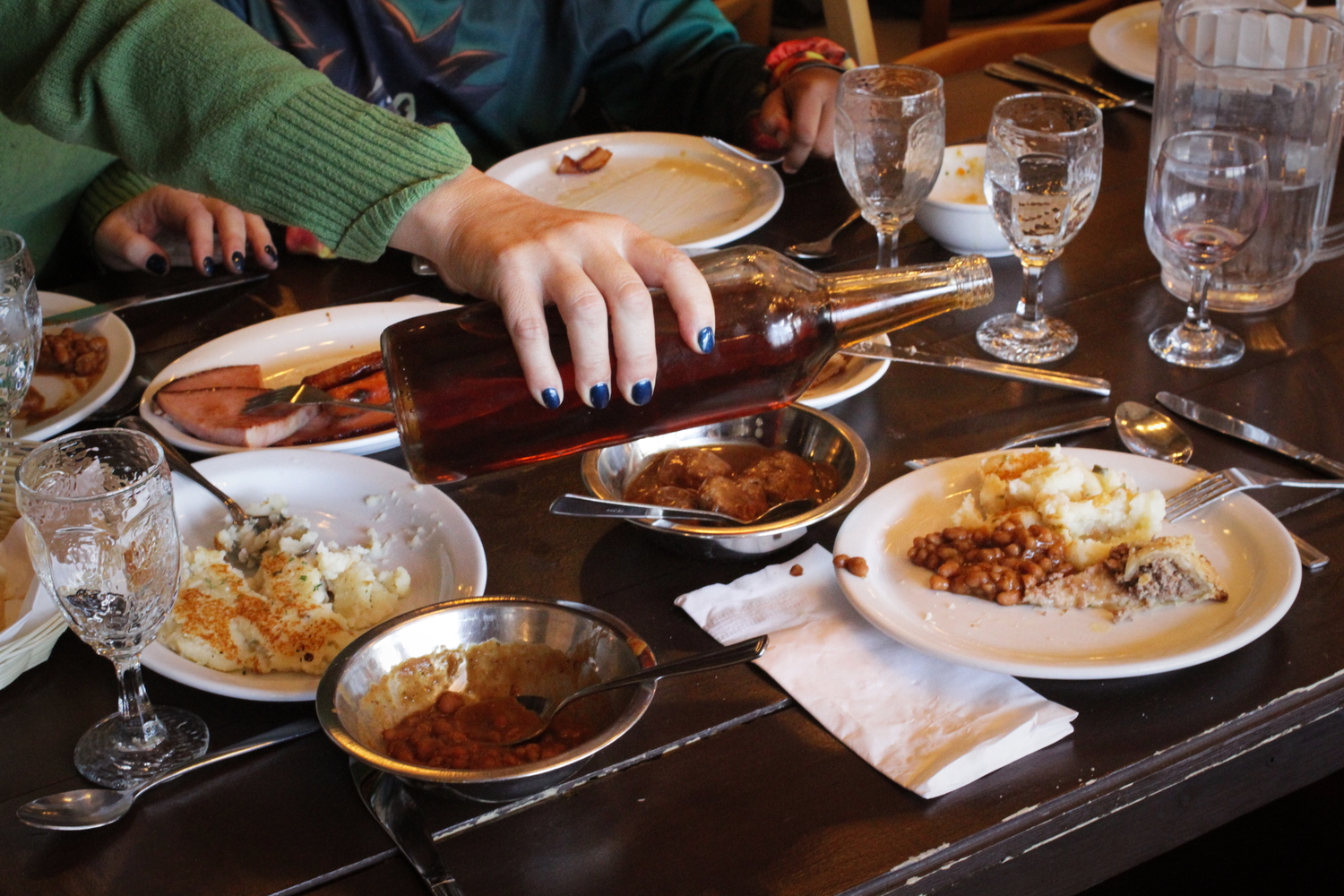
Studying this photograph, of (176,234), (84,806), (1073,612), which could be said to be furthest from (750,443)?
(176,234)

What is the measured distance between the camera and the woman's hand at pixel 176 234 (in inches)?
67.6

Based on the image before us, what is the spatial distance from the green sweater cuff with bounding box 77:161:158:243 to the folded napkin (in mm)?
1339

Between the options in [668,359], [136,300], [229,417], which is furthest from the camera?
[136,300]

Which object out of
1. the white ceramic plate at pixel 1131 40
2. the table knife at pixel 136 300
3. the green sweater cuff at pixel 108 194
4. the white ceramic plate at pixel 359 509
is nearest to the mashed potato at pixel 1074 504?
the white ceramic plate at pixel 359 509

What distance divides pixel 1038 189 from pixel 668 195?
2.38ft

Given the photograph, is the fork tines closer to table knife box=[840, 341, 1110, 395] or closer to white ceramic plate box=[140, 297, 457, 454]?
table knife box=[840, 341, 1110, 395]

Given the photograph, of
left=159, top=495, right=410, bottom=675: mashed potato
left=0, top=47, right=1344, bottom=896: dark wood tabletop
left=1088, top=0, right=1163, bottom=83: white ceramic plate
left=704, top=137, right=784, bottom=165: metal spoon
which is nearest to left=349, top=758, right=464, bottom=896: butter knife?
left=0, top=47, right=1344, bottom=896: dark wood tabletop

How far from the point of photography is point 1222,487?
109 cm

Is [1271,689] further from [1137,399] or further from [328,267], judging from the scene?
[328,267]

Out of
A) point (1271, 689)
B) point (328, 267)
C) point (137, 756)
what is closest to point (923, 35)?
point (328, 267)

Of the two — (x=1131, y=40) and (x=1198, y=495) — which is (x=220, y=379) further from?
(x=1131, y=40)

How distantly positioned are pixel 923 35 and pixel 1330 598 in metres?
2.95

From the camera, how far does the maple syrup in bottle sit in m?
0.96

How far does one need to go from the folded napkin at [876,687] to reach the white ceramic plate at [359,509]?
0.72 feet
